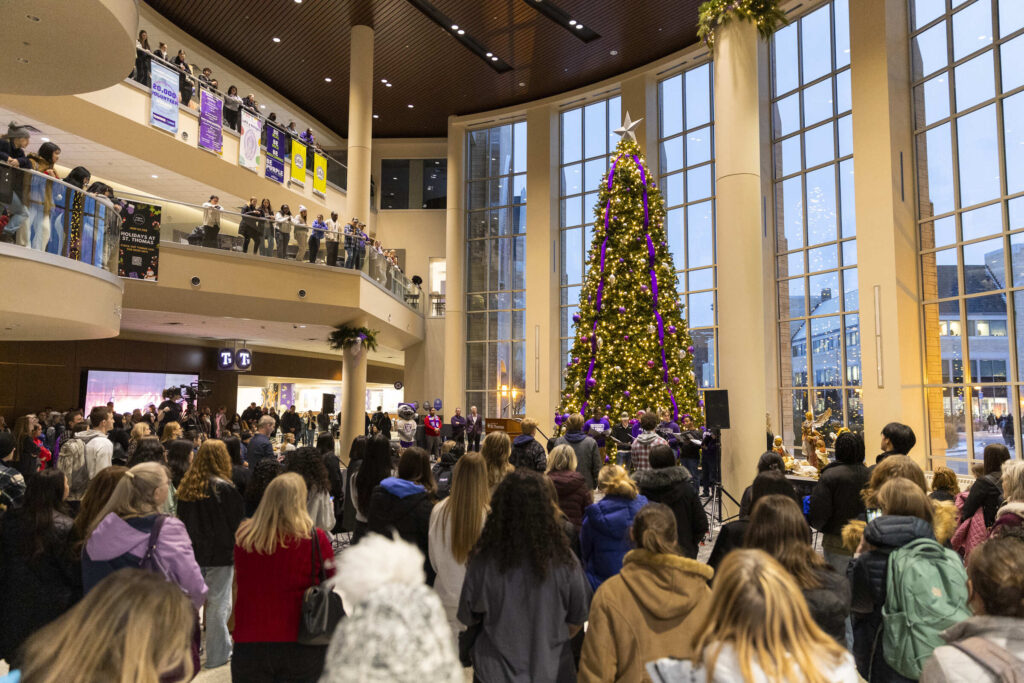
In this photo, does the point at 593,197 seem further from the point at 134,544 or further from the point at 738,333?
the point at 134,544

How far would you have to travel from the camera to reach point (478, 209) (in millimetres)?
26281

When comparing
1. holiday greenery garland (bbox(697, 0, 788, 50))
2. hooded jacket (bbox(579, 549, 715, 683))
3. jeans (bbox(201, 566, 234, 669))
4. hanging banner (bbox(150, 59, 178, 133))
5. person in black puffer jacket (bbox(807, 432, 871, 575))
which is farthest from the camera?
hanging banner (bbox(150, 59, 178, 133))

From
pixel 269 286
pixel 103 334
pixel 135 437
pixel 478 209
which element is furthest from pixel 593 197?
pixel 135 437

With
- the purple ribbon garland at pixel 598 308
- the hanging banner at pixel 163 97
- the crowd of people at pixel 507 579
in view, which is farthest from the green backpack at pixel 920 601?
the hanging banner at pixel 163 97

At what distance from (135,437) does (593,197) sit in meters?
17.9

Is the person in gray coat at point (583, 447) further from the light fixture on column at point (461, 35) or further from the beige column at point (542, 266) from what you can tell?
the beige column at point (542, 266)

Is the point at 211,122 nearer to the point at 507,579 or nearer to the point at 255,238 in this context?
the point at 255,238

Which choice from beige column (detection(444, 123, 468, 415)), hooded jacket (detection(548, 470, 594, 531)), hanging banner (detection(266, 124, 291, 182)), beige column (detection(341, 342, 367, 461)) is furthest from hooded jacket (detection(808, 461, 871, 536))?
beige column (detection(444, 123, 468, 415))

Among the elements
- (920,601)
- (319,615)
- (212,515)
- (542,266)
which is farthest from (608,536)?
(542,266)

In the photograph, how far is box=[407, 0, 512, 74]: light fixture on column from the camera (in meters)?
18.8

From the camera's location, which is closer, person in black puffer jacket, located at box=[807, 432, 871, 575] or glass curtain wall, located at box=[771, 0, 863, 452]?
person in black puffer jacket, located at box=[807, 432, 871, 575]

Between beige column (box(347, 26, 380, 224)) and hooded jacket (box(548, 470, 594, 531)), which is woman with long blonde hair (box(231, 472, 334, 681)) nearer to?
hooded jacket (box(548, 470, 594, 531))

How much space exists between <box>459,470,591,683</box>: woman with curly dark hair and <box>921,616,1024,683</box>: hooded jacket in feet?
4.32

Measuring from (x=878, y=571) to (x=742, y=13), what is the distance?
10570 millimetres
